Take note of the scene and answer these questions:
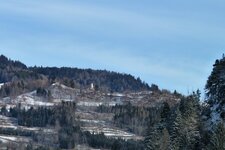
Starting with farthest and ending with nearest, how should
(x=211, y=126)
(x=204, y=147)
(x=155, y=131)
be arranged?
(x=155, y=131) < (x=211, y=126) < (x=204, y=147)

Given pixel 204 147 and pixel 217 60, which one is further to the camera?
pixel 217 60

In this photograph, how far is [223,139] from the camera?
7938 centimetres

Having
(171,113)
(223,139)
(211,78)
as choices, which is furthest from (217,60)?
(223,139)

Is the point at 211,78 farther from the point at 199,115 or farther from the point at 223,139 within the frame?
the point at 223,139

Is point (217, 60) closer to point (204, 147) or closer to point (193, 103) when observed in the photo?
point (193, 103)

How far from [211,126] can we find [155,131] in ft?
37.0

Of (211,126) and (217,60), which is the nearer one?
(211,126)

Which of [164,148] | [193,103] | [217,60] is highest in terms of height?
[217,60]

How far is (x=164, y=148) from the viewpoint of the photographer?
103 metres

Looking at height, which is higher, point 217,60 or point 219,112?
point 217,60

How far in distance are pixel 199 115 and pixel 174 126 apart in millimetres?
7114

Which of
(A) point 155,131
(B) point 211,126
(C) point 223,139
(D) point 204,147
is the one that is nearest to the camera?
(C) point 223,139

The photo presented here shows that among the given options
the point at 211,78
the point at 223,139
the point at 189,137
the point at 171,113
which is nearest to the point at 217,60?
the point at 211,78

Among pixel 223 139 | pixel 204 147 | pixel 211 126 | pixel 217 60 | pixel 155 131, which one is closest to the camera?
pixel 223 139
